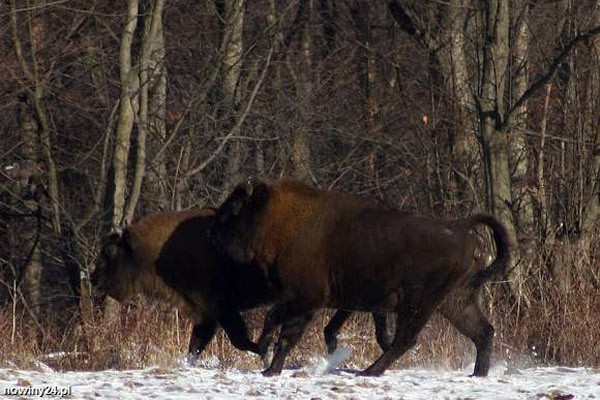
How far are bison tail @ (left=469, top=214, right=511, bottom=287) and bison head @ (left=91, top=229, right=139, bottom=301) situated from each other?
11.4ft

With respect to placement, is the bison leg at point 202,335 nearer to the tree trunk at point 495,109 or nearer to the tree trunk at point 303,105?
the tree trunk at point 495,109

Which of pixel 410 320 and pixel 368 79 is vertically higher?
pixel 368 79

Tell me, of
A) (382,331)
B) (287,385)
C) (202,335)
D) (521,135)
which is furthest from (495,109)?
(287,385)

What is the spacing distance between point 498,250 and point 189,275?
2943 millimetres

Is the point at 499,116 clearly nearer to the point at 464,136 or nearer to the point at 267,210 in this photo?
the point at 464,136

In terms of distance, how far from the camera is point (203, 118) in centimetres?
1859

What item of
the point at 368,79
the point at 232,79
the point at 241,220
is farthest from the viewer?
the point at 368,79

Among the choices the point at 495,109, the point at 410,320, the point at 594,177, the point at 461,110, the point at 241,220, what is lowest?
the point at 410,320

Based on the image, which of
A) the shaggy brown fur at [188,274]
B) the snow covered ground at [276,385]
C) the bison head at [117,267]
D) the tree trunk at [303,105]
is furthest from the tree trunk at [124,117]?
the snow covered ground at [276,385]

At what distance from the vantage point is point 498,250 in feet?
37.5

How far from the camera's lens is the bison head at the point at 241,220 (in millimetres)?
11469

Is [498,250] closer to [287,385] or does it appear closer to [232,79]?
[287,385]

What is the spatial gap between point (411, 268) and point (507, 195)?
20.4 feet

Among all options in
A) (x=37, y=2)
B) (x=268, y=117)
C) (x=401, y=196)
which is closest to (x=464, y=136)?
(x=401, y=196)
